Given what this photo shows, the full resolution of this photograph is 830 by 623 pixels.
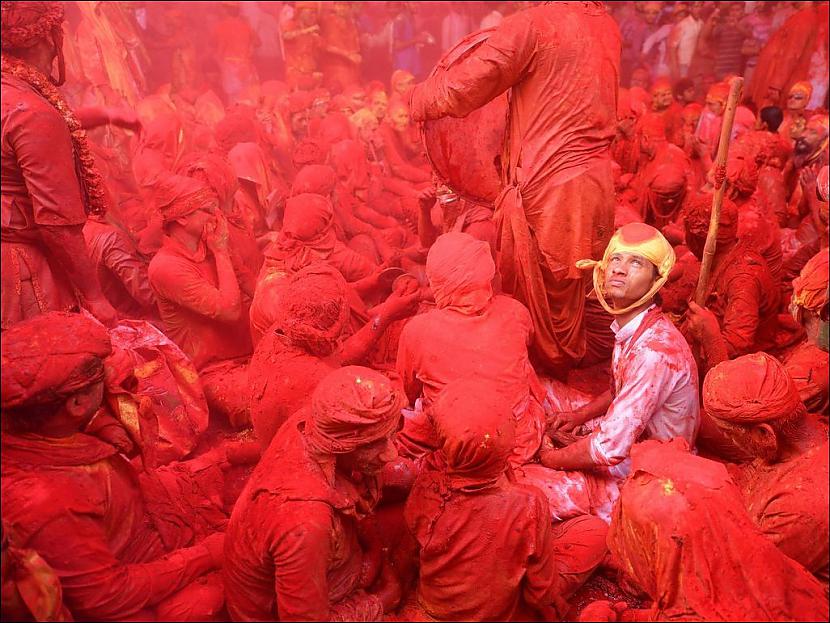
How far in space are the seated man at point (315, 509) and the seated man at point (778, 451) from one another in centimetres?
153

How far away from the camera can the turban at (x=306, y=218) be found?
502cm

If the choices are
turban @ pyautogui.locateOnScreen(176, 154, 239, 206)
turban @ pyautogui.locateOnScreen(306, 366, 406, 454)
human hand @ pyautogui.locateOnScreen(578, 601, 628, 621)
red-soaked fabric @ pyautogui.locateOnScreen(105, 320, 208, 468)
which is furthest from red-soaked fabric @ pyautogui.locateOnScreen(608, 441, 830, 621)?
turban @ pyautogui.locateOnScreen(176, 154, 239, 206)

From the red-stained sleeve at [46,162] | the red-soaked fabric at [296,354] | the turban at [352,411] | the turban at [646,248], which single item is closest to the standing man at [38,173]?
the red-stained sleeve at [46,162]

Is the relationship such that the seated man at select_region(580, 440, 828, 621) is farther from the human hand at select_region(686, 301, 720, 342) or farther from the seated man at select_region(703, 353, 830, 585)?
the human hand at select_region(686, 301, 720, 342)

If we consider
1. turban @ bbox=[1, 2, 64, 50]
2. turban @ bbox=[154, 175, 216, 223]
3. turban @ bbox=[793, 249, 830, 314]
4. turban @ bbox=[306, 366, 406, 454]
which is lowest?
turban @ bbox=[306, 366, 406, 454]

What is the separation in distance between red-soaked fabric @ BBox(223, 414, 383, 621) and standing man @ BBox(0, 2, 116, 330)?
1487mm

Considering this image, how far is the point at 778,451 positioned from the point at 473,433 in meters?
1.54

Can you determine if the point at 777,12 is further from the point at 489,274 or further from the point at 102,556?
the point at 102,556

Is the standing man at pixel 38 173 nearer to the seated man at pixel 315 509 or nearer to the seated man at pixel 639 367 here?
the seated man at pixel 315 509

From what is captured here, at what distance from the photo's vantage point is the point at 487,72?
384 cm

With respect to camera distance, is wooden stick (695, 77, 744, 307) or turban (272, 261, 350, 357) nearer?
turban (272, 261, 350, 357)

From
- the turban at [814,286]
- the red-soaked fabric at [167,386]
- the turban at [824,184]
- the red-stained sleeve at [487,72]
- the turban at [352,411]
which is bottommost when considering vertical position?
the red-soaked fabric at [167,386]

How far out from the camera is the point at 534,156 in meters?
4.14

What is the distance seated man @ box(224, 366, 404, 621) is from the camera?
246 cm
